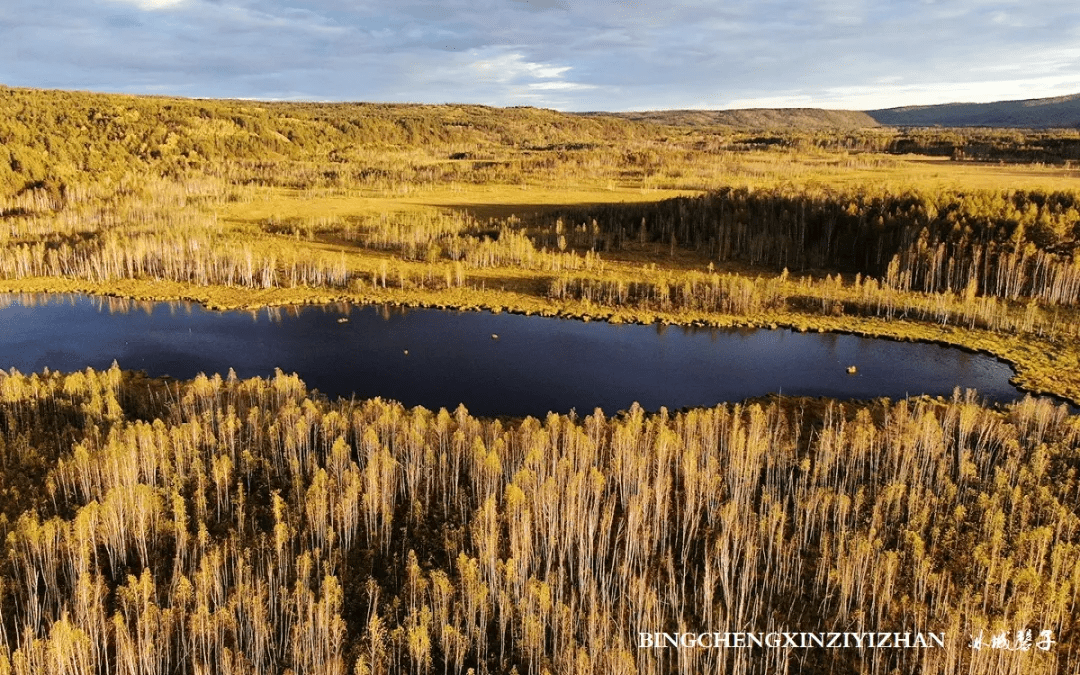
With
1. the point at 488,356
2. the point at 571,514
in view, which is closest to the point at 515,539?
the point at 571,514

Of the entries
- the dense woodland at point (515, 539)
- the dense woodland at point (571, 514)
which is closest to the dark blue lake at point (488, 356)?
the dense woodland at point (571, 514)

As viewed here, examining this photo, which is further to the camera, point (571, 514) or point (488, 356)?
point (488, 356)

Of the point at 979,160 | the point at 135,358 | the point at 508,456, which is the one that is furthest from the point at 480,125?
the point at 508,456

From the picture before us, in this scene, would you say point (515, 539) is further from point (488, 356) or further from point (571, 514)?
point (488, 356)

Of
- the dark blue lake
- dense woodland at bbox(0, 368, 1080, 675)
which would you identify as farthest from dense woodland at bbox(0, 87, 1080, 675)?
the dark blue lake

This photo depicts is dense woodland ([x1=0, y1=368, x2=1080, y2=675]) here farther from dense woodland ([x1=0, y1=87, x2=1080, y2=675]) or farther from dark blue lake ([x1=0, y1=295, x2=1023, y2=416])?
dark blue lake ([x1=0, y1=295, x2=1023, y2=416])
